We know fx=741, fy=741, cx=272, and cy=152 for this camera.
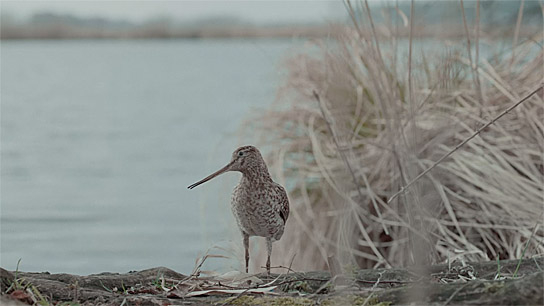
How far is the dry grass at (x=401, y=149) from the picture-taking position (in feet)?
8.61

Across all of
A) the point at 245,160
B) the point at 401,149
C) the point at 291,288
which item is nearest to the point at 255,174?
the point at 245,160

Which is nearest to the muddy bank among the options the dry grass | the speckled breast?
the speckled breast

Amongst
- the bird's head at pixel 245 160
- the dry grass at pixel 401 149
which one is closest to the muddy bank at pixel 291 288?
the bird's head at pixel 245 160

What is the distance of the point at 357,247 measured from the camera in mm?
2969

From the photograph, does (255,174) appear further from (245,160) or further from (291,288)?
(291,288)

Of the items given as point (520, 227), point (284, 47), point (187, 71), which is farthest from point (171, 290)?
point (187, 71)

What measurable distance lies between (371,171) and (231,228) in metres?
0.60

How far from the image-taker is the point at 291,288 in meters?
1.32

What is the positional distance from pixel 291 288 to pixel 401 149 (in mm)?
1230

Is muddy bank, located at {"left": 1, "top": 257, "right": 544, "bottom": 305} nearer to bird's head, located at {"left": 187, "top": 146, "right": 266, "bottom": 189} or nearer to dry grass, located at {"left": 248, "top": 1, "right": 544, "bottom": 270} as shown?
bird's head, located at {"left": 187, "top": 146, "right": 266, "bottom": 189}

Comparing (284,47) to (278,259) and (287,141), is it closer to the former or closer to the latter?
(287,141)

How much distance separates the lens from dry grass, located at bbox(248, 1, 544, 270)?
2623 mm

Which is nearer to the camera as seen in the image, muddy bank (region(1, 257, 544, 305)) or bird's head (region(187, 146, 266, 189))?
muddy bank (region(1, 257, 544, 305))

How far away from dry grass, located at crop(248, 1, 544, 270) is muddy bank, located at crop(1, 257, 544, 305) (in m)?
1.05
